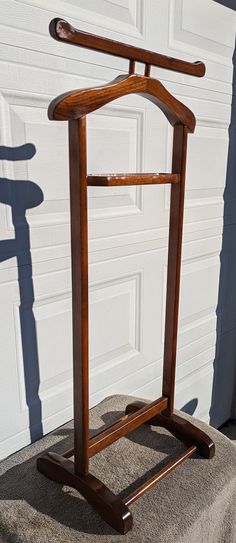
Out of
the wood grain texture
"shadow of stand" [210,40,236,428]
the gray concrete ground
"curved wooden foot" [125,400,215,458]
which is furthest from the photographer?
the gray concrete ground

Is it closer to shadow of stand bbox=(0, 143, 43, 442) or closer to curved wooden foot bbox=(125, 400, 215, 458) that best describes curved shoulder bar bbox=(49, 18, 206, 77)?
shadow of stand bbox=(0, 143, 43, 442)

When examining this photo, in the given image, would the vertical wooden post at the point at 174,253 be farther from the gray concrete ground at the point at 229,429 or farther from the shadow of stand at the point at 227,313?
the gray concrete ground at the point at 229,429

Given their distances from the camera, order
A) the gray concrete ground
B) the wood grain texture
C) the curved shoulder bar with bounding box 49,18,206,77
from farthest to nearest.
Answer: the gray concrete ground → the wood grain texture → the curved shoulder bar with bounding box 49,18,206,77

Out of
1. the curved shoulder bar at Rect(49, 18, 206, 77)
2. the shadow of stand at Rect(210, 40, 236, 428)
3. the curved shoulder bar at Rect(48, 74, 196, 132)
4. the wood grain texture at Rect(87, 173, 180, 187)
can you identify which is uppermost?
the curved shoulder bar at Rect(49, 18, 206, 77)

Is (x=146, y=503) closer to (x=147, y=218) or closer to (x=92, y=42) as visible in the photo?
(x=147, y=218)

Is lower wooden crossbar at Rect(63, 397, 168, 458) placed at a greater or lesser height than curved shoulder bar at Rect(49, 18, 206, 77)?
lesser

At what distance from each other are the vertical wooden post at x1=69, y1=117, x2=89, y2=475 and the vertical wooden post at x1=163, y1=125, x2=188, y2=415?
0.28 m

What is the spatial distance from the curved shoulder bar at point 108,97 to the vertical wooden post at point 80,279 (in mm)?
26

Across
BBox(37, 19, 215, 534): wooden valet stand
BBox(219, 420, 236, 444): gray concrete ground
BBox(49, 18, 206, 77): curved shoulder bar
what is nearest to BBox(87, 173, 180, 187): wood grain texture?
BBox(37, 19, 215, 534): wooden valet stand

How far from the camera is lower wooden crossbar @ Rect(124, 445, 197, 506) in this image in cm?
80

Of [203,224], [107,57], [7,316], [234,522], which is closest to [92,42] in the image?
[107,57]

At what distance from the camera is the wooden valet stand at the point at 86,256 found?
2.13ft

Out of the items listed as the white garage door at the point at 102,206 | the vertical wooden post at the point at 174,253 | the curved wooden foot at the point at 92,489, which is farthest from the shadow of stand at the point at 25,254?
the vertical wooden post at the point at 174,253

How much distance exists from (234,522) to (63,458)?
0.41 meters
